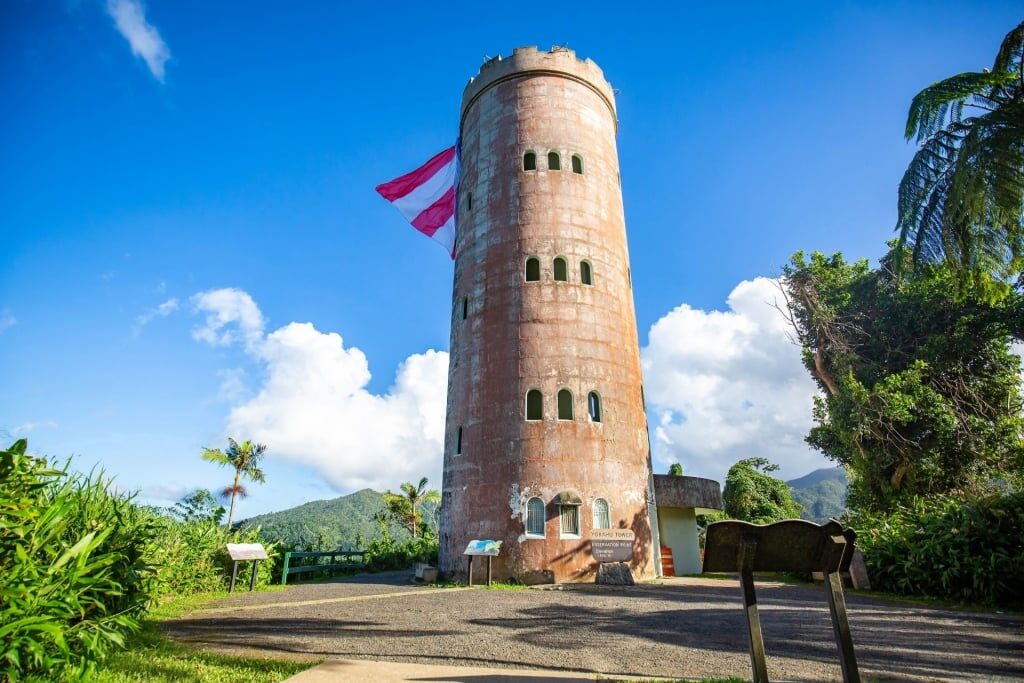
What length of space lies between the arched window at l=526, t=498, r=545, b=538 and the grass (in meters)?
11.1

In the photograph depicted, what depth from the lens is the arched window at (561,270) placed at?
20.4 meters

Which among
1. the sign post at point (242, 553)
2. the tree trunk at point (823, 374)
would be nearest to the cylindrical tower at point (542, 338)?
the sign post at point (242, 553)

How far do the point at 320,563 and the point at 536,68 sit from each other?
22.4 meters

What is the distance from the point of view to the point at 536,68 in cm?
2342

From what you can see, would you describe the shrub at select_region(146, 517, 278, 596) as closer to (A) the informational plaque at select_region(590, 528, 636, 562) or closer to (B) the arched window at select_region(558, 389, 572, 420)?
(A) the informational plaque at select_region(590, 528, 636, 562)

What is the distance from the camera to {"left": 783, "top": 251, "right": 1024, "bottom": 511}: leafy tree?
23.0m

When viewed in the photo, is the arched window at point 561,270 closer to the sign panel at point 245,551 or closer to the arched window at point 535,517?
the arched window at point 535,517

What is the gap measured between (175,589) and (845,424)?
2688 cm

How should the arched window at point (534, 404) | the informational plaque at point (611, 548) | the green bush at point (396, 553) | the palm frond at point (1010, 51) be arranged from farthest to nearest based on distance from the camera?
1. the green bush at point (396, 553)
2. the arched window at point (534, 404)
3. the informational plaque at point (611, 548)
4. the palm frond at point (1010, 51)

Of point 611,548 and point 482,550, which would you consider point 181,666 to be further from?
point 611,548

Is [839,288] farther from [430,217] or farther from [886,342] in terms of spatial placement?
[430,217]

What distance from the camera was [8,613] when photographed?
14.3ft

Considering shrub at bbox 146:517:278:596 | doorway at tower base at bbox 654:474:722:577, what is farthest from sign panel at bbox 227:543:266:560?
doorway at tower base at bbox 654:474:722:577

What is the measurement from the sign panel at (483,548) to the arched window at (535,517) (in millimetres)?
1171
